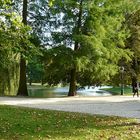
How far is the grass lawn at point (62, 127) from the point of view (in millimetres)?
11617

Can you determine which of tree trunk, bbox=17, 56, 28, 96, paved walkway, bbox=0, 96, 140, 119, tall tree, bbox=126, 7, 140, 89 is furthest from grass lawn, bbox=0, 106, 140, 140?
tall tree, bbox=126, 7, 140, 89

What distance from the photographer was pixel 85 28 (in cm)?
2905

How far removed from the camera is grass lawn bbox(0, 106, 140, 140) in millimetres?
11617

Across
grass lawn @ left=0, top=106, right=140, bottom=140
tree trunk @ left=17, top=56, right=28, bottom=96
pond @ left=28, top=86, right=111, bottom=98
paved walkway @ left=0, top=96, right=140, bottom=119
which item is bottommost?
grass lawn @ left=0, top=106, right=140, bottom=140

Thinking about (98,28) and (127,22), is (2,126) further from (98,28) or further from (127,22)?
(127,22)

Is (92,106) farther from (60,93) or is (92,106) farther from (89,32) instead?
(60,93)

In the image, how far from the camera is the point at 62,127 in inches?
520

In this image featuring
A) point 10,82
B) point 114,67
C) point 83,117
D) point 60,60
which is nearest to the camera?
point 83,117

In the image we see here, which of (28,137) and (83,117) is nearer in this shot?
(28,137)

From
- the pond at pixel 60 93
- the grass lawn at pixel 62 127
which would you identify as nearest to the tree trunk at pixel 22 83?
the pond at pixel 60 93

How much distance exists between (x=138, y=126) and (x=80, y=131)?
242 cm

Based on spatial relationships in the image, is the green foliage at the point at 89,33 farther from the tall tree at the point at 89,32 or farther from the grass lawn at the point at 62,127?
the grass lawn at the point at 62,127

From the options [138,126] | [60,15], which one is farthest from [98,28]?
[138,126]

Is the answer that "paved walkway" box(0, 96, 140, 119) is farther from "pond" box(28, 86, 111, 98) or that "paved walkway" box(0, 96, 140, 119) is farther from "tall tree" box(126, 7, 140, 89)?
"tall tree" box(126, 7, 140, 89)
